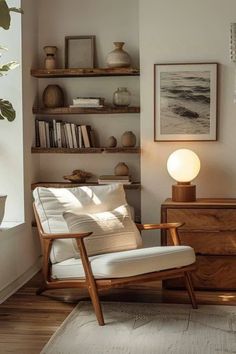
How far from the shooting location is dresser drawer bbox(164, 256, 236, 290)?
4371mm

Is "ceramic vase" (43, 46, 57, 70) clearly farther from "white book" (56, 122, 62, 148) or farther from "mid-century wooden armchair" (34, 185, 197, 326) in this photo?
"mid-century wooden armchair" (34, 185, 197, 326)

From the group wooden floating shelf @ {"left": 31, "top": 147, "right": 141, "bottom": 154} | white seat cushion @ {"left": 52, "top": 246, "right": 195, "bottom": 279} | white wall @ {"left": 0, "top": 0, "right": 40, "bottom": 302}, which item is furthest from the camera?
wooden floating shelf @ {"left": 31, "top": 147, "right": 141, "bottom": 154}

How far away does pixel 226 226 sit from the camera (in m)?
4.36

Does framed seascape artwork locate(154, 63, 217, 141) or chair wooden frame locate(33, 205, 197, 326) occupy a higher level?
framed seascape artwork locate(154, 63, 217, 141)

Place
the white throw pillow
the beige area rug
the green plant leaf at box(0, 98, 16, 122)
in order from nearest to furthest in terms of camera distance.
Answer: the beige area rug < the white throw pillow < the green plant leaf at box(0, 98, 16, 122)

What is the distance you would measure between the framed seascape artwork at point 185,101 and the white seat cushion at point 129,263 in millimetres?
1257

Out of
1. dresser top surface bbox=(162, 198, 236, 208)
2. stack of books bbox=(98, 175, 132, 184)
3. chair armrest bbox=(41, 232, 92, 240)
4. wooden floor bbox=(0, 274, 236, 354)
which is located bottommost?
wooden floor bbox=(0, 274, 236, 354)

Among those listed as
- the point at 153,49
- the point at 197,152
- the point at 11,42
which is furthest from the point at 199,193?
the point at 11,42

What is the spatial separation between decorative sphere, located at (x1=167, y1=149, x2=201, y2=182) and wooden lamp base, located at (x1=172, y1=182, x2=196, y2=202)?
78mm

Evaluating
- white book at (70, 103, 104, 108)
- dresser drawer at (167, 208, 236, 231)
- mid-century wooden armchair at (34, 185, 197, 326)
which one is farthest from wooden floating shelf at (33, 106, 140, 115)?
dresser drawer at (167, 208, 236, 231)

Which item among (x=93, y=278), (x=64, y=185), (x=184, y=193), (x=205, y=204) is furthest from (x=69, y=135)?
(x=93, y=278)

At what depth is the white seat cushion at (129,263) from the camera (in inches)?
144

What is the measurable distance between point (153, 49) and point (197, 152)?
0.95 m

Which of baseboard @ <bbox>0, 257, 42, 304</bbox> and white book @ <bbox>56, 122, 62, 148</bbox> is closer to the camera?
baseboard @ <bbox>0, 257, 42, 304</bbox>
